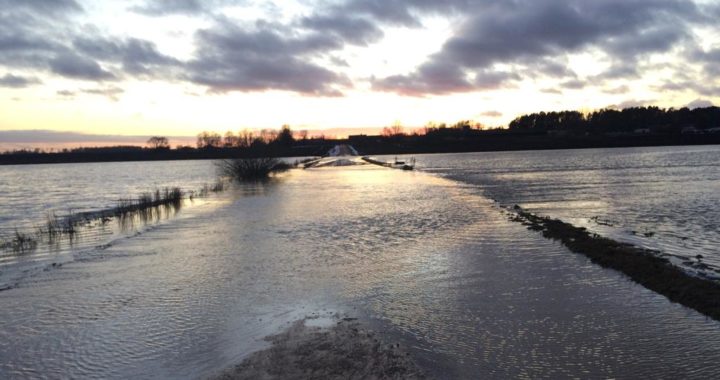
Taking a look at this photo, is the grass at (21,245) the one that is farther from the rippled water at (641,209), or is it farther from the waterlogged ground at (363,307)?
the rippled water at (641,209)

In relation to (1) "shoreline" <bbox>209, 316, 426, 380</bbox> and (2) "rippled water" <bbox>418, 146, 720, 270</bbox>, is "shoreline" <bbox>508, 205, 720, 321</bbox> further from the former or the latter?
(1) "shoreline" <bbox>209, 316, 426, 380</bbox>

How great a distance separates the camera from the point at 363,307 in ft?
36.4

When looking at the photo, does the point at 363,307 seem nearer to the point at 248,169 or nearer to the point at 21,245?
the point at 21,245

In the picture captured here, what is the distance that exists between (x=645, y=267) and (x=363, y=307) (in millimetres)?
7525

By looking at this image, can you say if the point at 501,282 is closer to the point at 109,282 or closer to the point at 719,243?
the point at 719,243

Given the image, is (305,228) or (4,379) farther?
(305,228)

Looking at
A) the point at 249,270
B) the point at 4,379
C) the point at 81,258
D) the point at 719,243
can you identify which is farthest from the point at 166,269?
the point at 719,243

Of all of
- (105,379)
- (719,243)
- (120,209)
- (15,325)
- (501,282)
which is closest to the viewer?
(105,379)

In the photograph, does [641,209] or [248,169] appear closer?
[641,209]

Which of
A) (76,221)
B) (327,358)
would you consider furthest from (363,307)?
(76,221)

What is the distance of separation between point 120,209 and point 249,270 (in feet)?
69.1

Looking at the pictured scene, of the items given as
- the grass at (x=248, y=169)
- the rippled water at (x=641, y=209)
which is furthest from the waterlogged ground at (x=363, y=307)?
the grass at (x=248, y=169)

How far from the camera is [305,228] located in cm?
2289

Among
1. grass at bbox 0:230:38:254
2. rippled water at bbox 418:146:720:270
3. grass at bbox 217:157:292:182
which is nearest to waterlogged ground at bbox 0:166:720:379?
grass at bbox 0:230:38:254
